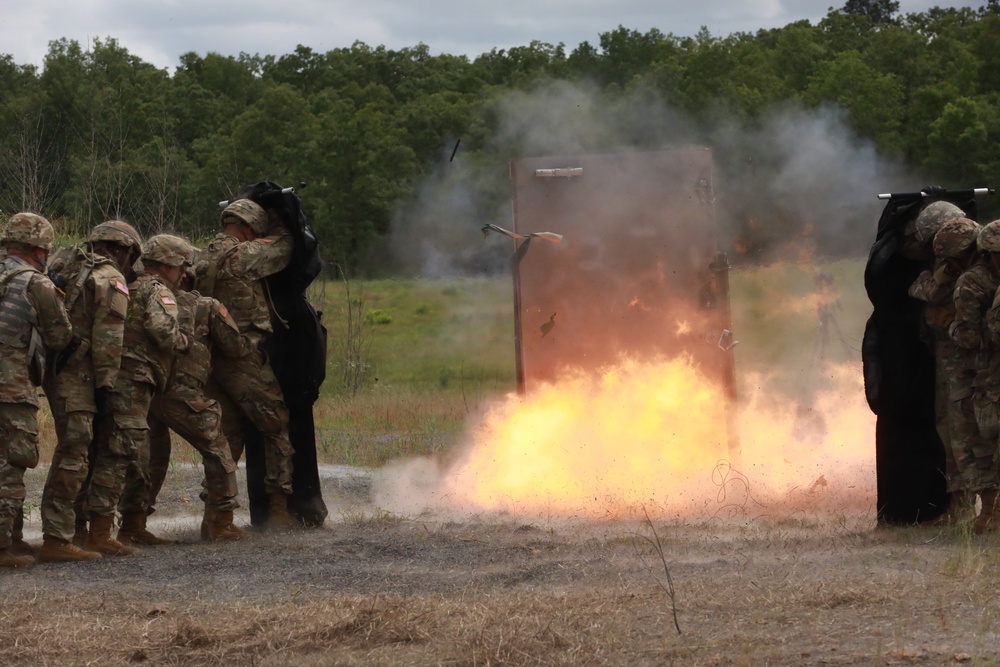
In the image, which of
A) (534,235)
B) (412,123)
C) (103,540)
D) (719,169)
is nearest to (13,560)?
(103,540)

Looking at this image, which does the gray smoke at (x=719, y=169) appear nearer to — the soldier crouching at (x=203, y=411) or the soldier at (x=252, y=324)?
the soldier at (x=252, y=324)

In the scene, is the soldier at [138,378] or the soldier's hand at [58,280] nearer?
the soldier's hand at [58,280]

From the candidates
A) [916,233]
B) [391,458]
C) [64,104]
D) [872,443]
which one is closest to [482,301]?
[391,458]

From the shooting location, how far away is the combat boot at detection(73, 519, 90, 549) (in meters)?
8.66

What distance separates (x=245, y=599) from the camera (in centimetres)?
693

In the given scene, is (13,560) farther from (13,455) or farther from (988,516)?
(988,516)

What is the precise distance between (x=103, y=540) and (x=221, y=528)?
3.12 feet

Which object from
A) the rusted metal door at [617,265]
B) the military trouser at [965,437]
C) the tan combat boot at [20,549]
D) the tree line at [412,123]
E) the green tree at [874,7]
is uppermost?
the green tree at [874,7]

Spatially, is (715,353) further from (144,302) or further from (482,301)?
(482,301)

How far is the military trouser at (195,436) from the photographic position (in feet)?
29.6

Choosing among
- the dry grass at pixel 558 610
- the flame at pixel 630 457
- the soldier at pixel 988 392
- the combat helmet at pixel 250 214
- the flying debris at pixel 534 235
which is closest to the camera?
the dry grass at pixel 558 610

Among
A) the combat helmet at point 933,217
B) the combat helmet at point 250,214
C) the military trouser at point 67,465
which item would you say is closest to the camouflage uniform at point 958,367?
the combat helmet at point 933,217

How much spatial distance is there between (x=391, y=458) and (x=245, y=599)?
23.3 feet

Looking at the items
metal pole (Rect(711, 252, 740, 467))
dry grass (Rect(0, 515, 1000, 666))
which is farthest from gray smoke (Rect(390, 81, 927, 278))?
dry grass (Rect(0, 515, 1000, 666))
